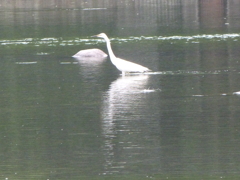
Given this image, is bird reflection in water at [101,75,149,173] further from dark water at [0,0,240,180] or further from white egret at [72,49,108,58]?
white egret at [72,49,108,58]

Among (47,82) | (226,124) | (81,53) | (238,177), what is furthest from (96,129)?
(81,53)

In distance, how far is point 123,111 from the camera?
14289mm

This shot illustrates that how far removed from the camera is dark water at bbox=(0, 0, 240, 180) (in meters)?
10.2

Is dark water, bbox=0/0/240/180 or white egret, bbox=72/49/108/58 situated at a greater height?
white egret, bbox=72/49/108/58

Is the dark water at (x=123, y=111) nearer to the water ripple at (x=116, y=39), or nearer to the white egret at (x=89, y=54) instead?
the water ripple at (x=116, y=39)

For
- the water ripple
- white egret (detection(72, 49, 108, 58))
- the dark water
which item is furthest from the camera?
the water ripple

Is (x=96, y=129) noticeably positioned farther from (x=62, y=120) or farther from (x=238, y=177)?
(x=238, y=177)

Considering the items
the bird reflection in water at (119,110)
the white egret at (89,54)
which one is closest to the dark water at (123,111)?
the bird reflection in water at (119,110)

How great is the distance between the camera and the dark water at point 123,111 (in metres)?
10.2

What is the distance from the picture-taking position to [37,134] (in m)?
12.5

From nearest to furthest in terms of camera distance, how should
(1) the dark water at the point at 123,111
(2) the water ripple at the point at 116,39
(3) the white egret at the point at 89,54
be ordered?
(1) the dark water at the point at 123,111 < (3) the white egret at the point at 89,54 < (2) the water ripple at the point at 116,39

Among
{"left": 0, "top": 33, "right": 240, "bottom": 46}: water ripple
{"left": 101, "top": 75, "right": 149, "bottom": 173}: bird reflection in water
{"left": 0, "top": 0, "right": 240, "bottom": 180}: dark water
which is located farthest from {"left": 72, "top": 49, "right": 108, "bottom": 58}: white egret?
{"left": 101, "top": 75, "right": 149, "bottom": 173}: bird reflection in water

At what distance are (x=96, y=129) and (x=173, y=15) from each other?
3166 cm

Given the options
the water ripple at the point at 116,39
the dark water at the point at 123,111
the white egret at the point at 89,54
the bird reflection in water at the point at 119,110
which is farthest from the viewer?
the water ripple at the point at 116,39
